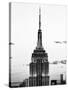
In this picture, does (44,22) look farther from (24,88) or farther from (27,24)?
(24,88)

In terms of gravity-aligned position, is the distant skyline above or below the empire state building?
above

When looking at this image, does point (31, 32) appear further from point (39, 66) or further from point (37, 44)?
point (39, 66)

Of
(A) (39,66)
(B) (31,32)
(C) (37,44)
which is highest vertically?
(B) (31,32)

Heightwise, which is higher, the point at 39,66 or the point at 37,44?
the point at 37,44

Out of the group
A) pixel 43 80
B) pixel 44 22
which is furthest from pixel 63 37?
pixel 43 80

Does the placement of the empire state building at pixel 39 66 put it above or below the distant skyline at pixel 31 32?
below

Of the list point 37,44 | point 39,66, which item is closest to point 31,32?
point 37,44
